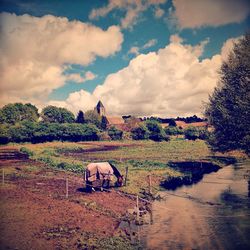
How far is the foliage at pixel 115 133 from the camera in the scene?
9881cm

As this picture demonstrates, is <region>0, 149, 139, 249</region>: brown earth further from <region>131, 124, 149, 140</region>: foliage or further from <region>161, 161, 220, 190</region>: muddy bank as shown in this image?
<region>131, 124, 149, 140</region>: foliage

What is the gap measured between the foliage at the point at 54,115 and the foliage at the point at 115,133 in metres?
44.2

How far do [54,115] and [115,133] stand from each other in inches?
1916

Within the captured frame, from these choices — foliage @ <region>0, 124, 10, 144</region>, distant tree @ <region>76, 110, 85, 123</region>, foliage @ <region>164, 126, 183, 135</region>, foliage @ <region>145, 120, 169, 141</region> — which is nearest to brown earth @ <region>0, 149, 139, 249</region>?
foliage @ <region>0, 124, 10, 144</region>

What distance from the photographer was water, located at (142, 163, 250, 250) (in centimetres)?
1332

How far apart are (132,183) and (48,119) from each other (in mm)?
116711

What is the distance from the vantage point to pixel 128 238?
13570 millimetres

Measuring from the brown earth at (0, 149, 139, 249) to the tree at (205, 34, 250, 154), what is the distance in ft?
49.0

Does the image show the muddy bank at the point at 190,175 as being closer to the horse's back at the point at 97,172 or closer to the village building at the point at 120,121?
the horse's back at the point at 97,172

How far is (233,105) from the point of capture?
29016 millimetres

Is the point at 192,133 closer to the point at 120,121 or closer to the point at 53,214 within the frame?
the point at 120,121

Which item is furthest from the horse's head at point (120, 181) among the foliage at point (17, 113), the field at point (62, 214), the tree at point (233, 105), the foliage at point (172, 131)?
the foliage at point (17, 113)

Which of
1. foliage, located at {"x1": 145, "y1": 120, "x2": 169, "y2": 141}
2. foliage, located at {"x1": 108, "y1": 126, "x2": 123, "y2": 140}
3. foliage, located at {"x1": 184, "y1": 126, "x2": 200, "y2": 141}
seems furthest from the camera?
foliage, located at {"x1": 184, "y1": 126, "x2": 200, "y2": 141}

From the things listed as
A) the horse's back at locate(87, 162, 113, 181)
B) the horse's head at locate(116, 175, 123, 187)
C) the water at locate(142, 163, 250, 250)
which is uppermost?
the horse's back at locate(87, 162, 113, 181)
